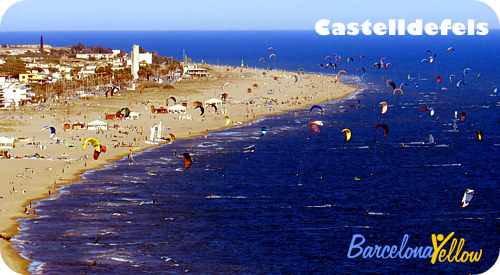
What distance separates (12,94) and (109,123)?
18.3 meters

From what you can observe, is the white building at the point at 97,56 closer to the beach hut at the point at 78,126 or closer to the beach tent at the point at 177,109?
the beach tent at the point at 177,109

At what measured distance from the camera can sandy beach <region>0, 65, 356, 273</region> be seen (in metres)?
46.4

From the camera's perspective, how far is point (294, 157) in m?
59.3

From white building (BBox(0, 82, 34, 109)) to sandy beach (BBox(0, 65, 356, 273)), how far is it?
2.68 meters

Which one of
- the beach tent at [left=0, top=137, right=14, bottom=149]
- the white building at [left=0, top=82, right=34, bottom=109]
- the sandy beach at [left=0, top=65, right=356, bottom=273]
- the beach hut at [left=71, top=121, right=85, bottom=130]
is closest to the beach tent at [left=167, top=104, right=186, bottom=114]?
the sandy beach at [left=0, top=65, right=356, bottom=273]

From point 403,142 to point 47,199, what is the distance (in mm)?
33799

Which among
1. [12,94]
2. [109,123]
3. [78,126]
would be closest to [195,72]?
[12,94]

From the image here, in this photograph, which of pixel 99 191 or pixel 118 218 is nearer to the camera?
pixel 118 218

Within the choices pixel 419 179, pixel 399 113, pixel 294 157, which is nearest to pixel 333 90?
pixel 399 113

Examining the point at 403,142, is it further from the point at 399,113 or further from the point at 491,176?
the point at 399,113

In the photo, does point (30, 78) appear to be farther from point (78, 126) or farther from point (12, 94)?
point (78, 126)

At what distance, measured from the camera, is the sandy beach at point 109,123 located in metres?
46.4

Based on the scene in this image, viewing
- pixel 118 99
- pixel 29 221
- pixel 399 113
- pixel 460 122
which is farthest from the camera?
pixel 118 99

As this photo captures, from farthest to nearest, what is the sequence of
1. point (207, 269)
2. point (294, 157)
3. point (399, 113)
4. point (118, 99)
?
point (118, 99) < point (399, 113) < point (294, 157) < point (207, 269)
